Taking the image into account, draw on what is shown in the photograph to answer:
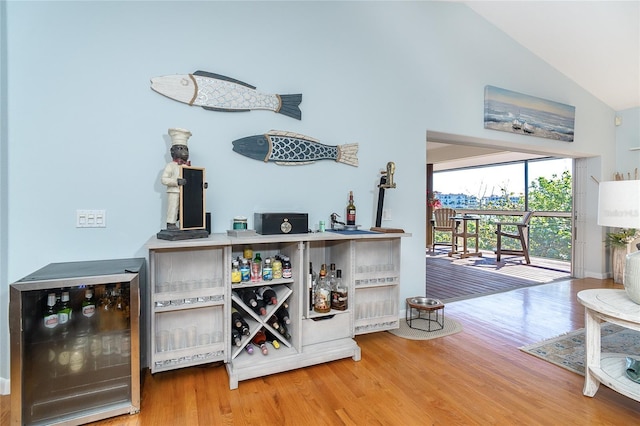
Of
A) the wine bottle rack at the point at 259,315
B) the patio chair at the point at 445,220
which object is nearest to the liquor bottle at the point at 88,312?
the wine bottle rack at the point at 259,315

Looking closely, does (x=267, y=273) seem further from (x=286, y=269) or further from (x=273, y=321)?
(x=273, y=321)

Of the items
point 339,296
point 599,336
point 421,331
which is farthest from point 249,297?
point 599,336

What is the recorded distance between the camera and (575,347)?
2.44m

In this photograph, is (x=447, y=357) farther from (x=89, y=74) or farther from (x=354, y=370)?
(x=89, y=74)

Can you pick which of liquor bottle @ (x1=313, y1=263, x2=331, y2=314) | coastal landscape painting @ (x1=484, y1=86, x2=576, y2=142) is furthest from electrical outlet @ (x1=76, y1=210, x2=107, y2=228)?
coastal landscape painting @ (x1=484, y1=86, x2=576, y2=142)

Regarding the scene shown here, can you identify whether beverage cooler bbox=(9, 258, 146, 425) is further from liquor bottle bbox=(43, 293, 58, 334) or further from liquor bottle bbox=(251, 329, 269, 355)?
liquor bottle bbox=(251, 329, 269, 355)

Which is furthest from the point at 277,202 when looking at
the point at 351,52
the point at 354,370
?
the point at 351,52

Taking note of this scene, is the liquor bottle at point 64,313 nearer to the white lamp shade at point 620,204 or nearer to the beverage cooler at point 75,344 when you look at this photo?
the beverage cooler at point 75,344

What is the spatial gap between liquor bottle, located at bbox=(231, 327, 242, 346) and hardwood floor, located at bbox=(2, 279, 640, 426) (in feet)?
0.77

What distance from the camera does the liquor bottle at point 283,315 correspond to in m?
2.23

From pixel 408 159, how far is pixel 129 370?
275cm

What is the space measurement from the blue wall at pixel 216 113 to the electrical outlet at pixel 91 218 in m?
0.04

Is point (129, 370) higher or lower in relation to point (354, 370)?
higher

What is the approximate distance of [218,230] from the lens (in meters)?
2.30
